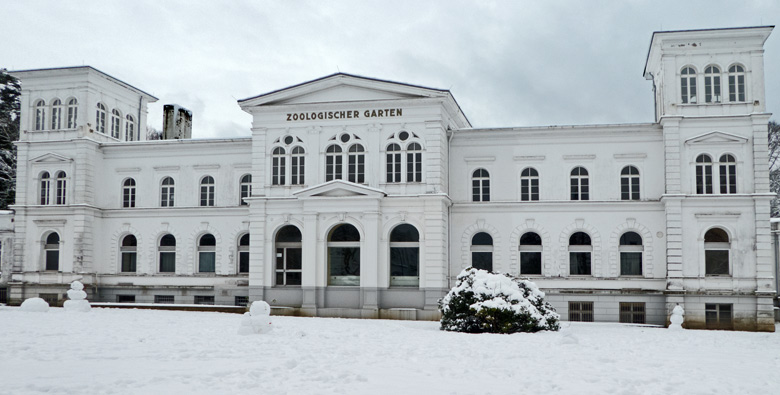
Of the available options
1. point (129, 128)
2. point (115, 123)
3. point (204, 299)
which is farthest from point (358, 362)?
point (129, 128)

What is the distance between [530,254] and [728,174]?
31.1 ft

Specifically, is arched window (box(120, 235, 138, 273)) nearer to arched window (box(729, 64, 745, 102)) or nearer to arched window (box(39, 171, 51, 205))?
arched window (box(39, 171, 51, 205))

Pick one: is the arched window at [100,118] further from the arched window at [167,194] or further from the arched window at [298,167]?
the arched window at [298,167]

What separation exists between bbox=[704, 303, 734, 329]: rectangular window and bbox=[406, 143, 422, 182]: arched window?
1401 cm

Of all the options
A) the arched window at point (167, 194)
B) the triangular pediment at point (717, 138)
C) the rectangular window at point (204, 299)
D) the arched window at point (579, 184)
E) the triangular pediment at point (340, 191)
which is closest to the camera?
the triangular pediment at point (717, 138)

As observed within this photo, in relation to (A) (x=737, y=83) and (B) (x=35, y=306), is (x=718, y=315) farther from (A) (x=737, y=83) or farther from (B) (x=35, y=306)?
(B) (x=35, y=306)

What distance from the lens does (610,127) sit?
113 ft

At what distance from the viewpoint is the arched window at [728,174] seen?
32.5 metres

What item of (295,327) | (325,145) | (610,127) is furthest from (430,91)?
(295,327)

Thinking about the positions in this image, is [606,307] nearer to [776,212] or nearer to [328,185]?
[328,185]

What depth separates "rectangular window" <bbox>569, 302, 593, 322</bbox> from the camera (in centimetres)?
3394

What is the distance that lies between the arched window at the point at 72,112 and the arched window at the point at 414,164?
18393 millimetres

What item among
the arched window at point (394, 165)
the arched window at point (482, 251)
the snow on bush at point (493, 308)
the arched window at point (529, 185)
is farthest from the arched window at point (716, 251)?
the arched window at point (394, 165)

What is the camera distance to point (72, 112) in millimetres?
39188
